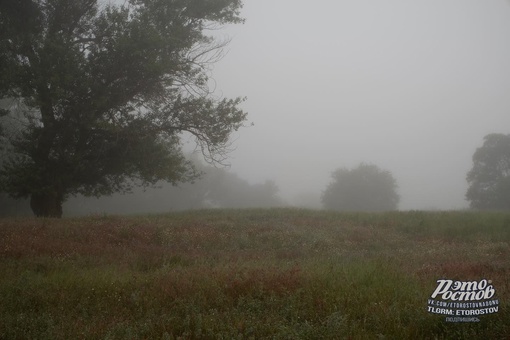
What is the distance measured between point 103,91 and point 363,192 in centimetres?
→ 4923

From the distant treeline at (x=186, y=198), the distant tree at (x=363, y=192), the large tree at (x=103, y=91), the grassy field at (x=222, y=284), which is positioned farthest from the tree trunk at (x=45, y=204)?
the distant tree at (x=363, y=192)

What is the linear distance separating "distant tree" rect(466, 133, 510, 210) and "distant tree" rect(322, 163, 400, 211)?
513 inches

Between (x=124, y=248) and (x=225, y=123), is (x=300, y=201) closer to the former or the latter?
(x=225, y=123)

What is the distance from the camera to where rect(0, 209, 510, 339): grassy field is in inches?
190

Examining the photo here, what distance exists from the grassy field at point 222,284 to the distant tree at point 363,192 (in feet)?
149

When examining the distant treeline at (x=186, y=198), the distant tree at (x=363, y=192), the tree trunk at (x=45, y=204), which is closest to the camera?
the tree trunk at (x=45, y=204)

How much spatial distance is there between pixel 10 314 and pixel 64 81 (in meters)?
12.3

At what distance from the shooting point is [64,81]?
49.4 feet

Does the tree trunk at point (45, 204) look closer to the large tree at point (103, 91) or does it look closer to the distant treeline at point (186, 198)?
the large tree at point (103, 91)

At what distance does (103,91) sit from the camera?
1617cm

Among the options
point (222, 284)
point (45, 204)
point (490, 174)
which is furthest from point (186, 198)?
point (222, 284)

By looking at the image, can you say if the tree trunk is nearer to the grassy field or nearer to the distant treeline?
the grassy field

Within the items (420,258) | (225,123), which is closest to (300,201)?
(225,123)

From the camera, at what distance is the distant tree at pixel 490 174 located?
145 ft
